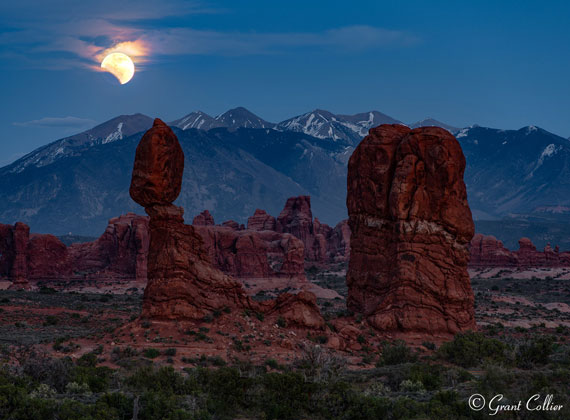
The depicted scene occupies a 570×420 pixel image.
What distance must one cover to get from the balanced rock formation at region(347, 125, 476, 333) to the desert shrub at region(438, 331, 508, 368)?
4096 millimetres

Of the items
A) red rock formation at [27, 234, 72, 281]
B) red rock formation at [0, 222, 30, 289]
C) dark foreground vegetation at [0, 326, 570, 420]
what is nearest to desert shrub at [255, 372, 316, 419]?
dark foreground vegetation at [0, 326, 570, 420]

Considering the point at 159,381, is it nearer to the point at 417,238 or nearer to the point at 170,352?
the point at 170,352

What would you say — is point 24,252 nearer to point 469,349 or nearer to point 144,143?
point 144,143

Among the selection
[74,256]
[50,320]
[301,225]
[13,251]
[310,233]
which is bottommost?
[50,320]

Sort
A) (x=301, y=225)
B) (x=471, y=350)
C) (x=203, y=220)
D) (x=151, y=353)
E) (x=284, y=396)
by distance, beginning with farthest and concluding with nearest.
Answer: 1. (x=301, y=225)
2. (x=203, y=220)
3. (x=471, y=350)
4. (x=151, y=353)
5. (x=284, y=396)

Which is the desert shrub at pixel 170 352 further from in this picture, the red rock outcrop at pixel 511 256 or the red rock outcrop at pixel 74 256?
the red rock outcrop at pixel 511 256

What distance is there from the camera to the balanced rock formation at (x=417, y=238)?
3725 cm

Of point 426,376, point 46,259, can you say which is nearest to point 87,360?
point 426,376

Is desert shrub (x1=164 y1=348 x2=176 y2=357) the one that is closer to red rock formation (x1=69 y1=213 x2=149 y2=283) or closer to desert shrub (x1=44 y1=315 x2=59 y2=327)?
desert shrub (x1=44 y1=315 x2=59 y2=327)

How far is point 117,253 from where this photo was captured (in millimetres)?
88688

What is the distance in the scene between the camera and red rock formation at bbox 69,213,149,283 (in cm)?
8575

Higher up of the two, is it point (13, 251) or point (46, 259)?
point (13, 251)

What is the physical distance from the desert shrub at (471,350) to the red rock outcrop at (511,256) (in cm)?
8490

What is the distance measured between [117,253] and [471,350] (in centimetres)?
6344
